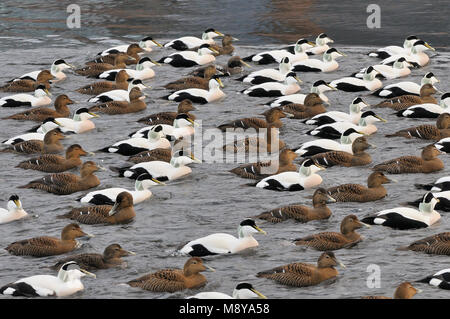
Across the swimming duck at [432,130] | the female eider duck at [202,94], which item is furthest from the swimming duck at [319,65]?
the swimming duck at [432,130]

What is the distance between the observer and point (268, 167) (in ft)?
64.6

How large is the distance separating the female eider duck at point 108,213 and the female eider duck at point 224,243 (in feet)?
5.84

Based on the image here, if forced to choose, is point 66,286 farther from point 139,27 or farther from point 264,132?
point 139,27

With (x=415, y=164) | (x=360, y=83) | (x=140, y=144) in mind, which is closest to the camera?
(x=415, y=164)

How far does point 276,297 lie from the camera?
46.9 feet

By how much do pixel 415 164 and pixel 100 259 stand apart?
7.03 m

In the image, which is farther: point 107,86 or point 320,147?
point 107,86

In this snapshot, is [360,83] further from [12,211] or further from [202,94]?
[12,211]

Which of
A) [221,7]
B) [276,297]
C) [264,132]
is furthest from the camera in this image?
[221,7]

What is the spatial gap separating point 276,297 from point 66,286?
281 cm

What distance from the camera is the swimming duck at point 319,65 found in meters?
28.3

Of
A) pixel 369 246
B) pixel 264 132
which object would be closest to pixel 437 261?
pixel 369 246

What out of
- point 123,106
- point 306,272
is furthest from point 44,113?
point 306,272

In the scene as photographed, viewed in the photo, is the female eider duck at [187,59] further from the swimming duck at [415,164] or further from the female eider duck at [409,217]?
the female eider duck at [409,217]
